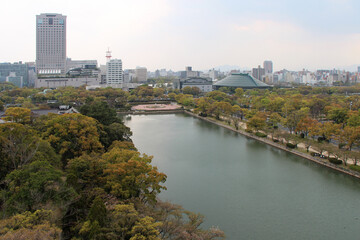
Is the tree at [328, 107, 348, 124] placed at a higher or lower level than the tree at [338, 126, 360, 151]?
higher

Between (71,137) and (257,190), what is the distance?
4961 mm

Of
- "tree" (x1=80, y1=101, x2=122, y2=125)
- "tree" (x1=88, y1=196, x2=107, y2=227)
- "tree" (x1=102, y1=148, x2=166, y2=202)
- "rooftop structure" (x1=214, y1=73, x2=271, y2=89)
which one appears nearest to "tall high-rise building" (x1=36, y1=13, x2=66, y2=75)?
"rooftop structure" (x1=214, y1=73, x2=271, y2=89)

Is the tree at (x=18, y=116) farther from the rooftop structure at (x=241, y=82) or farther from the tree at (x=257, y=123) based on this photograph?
the rooftop structure at (x=241, y=82)

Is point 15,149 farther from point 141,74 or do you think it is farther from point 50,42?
point 141,74

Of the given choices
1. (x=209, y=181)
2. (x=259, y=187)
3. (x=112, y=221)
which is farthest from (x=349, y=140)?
(x=112, y=221)

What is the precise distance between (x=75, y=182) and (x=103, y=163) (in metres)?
1.20

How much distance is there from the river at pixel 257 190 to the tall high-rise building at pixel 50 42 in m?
37.1

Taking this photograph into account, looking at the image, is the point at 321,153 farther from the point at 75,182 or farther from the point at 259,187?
the point at 75,182

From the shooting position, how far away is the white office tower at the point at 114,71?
37.8m

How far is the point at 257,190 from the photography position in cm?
761

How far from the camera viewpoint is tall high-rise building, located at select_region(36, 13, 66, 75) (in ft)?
144

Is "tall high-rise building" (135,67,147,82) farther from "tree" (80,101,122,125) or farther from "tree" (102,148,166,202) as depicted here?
"tree" (102,148,166,202)

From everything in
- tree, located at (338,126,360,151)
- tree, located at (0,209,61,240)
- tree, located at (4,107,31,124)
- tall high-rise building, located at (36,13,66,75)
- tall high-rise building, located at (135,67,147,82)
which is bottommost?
tree, located at (0,209,61,240)

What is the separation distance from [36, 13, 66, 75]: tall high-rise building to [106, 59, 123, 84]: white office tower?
34.0ft
